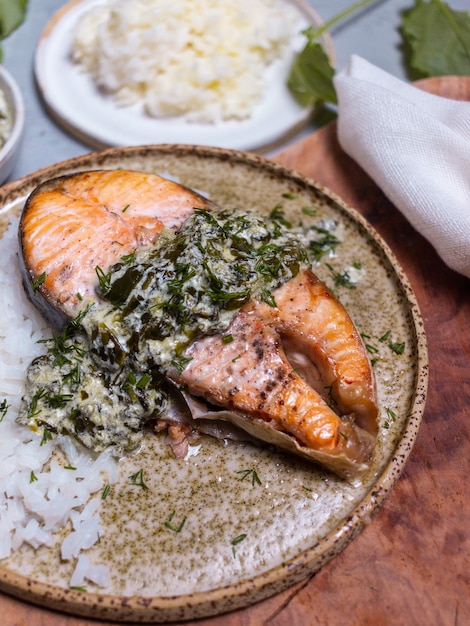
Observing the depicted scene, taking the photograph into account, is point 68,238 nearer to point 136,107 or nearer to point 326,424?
point 326,424

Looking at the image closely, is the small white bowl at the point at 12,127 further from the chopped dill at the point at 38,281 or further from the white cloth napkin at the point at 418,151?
the white cloth napkin at the point at 418,151

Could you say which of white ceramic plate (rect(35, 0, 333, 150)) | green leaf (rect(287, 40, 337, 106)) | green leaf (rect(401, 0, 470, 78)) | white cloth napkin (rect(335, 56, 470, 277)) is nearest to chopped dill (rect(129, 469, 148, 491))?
white cloth napkin (rect(335, 56, 470, 277))

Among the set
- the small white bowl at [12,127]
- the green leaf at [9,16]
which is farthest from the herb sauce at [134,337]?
the green leaf at [9,16]

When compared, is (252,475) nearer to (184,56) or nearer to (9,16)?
(184,56)

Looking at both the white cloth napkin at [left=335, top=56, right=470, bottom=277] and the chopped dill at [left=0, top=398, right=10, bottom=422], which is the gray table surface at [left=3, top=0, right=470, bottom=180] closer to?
the white cloth napkin at [left=335, top=56, right=470, bottom=277]

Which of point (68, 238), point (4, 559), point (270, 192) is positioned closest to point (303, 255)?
point (270, 192)

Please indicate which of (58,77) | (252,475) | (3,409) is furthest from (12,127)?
(252,475)

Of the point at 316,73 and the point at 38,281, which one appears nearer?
the point at 38,281
